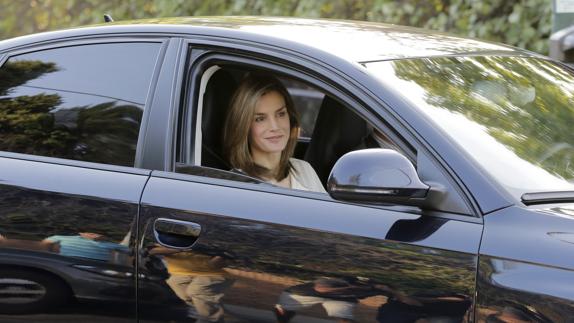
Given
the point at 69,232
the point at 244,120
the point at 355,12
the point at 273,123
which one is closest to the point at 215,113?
the point at 244,120

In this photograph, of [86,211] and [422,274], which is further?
[86,211]

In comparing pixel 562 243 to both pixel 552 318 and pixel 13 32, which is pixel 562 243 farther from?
pixel 13 32

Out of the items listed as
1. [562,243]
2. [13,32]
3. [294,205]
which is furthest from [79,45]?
[13,32]

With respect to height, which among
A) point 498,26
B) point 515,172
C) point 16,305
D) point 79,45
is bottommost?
point 16,305

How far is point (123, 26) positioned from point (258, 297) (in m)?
1.31

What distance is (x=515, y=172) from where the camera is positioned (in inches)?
→ 120

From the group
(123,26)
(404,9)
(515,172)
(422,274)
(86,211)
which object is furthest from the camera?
(404,9)

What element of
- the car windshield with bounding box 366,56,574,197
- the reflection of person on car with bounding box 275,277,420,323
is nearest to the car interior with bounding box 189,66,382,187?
the car windshield with bounding box 366,56,574,197

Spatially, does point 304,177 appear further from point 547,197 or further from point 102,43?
point 547,197

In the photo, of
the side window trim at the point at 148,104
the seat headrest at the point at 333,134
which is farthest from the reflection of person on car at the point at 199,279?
the seat headrest at the point at 333,134

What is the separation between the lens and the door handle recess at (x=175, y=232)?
325 centimetres

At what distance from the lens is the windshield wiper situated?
293cm

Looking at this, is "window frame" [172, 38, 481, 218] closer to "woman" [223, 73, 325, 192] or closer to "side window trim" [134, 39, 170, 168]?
"side window trim" [134, 39, 170, 168]

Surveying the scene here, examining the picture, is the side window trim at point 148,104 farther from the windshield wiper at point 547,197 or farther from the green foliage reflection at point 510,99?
the windshield wiper at point 547,197
